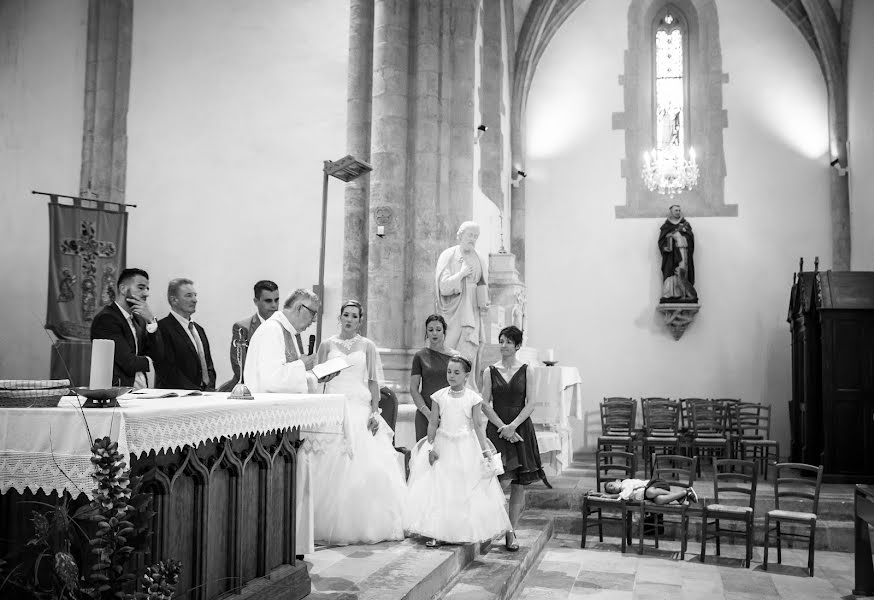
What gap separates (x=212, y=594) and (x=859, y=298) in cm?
889

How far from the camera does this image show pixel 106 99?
11.3 metres

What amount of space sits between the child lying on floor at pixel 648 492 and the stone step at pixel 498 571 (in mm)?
859

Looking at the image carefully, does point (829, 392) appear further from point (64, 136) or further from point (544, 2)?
point (64, 136)

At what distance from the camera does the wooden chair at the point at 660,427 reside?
10.4 metres

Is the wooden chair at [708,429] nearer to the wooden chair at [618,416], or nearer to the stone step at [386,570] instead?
the wooden chair at [618,416]

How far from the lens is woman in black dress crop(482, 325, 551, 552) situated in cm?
661

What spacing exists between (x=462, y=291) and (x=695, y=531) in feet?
10.6

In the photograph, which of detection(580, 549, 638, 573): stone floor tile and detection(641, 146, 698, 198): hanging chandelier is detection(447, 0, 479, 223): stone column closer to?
detection(580, 549, 638, 573): stone floor tile

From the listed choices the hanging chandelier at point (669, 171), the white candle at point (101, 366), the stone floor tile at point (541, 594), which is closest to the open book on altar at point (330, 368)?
the white candle at point (101, 366)

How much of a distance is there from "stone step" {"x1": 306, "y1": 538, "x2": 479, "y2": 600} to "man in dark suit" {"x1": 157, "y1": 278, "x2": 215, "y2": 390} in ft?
4.17

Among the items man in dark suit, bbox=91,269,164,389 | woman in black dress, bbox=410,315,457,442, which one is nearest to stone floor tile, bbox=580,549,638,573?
woman in black dress, bbox=410,315,457,442

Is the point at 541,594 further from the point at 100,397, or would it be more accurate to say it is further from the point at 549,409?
the point at 100,397

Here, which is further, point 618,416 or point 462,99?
point 618,416

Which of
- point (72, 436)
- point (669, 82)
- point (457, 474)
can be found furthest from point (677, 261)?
point (72, 436)
